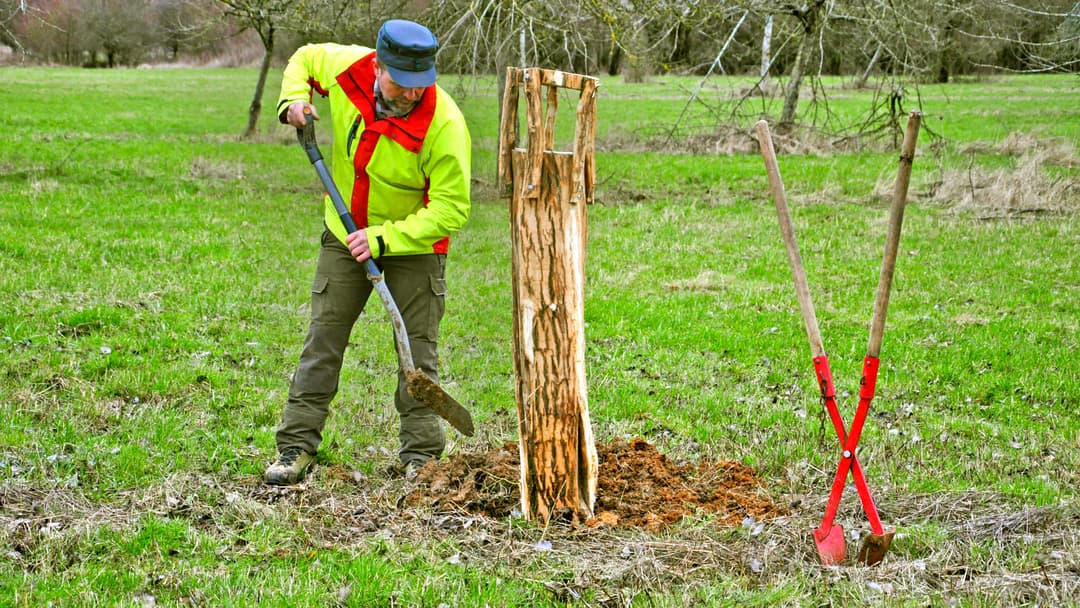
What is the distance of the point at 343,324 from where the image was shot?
5.17 metres

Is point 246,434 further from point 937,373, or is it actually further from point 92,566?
point 937,373

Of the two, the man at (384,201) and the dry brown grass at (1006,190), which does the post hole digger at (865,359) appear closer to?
the man at (384,201)

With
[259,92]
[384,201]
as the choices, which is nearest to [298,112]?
[384,201]

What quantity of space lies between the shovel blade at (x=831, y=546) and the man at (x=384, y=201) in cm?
205

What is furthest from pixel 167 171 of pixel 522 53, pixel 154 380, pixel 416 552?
pixel 416 552

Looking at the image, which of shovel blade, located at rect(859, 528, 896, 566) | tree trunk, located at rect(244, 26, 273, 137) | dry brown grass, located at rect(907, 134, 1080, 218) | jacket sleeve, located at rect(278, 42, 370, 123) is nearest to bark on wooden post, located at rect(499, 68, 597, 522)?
jacket sleeve, located at rect(278, 42, 370, 123)

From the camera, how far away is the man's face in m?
4.62

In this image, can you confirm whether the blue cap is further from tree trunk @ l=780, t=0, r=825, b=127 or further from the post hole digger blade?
tree trunk @ l=780, t=0, r=825, b=127

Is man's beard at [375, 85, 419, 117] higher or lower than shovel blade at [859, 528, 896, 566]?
higher

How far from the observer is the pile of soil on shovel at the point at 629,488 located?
188 inches

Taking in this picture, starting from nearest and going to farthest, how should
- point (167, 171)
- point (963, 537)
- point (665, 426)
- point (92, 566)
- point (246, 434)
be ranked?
point (92, 566) → point (963, 537) → point (246, 434) → point (665, 426) → point (167, 171)

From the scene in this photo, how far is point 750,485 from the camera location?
525 centimetres

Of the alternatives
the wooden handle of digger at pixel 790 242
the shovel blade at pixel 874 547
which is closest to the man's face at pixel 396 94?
the wooden handle of digger at pixel 790 242

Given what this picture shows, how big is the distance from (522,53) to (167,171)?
23.0 feet
